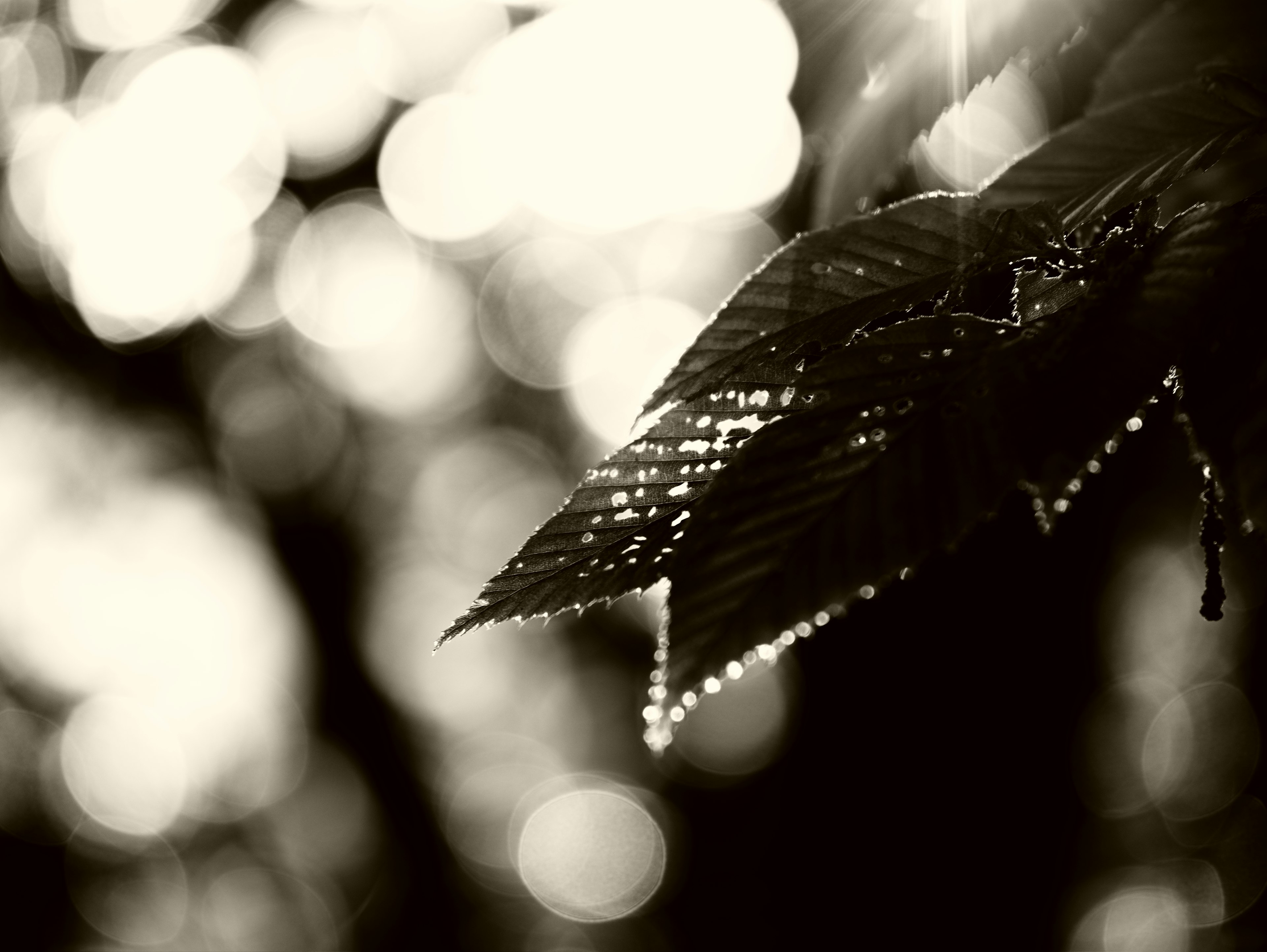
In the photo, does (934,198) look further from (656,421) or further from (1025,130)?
(1025,130)

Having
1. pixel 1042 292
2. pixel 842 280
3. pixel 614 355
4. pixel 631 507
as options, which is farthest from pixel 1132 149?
pixel 614 355

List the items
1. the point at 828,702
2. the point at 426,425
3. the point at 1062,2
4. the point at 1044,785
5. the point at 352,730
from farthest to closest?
the point at 426,425, the point at 352,730, the point at 828,702, the point at 1044,785, the point at 1062,2

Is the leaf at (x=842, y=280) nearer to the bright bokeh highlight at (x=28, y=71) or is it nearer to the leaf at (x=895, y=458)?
the leaf at (x=895, y=458)

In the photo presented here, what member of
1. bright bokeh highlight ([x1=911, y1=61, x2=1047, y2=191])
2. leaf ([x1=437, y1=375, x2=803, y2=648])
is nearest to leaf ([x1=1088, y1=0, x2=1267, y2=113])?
bright bokeh highlight ([x1=911, y1=61, x2=1047, y2=191])

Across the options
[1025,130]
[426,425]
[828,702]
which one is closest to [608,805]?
[426,425]

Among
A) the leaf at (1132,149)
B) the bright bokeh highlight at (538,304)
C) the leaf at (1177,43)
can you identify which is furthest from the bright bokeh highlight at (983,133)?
the bright bokeh highlight at (538,304)

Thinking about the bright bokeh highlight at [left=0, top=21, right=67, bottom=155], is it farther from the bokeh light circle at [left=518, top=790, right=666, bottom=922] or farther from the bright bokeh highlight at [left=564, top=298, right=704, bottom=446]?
the bokeh light circle at [left=518, top=790, right=666, bottom=922]
